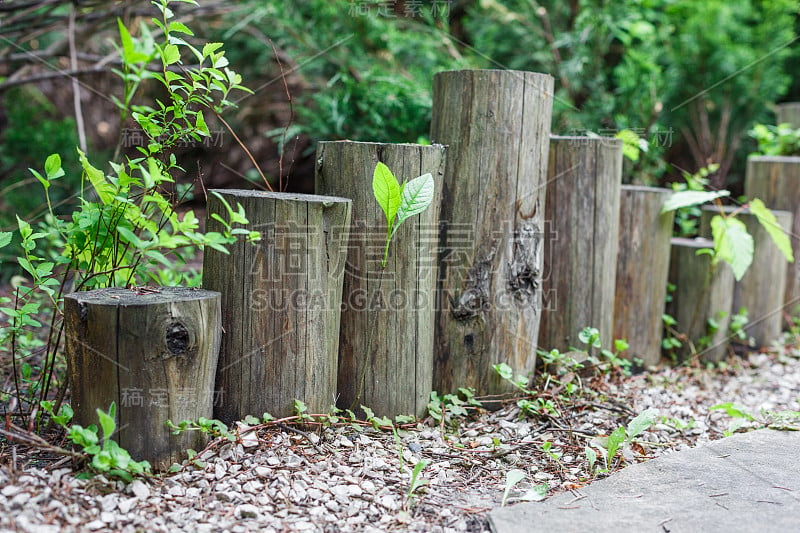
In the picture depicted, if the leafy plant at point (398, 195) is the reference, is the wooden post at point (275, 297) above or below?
below

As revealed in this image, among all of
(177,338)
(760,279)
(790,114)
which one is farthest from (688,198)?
(177,338)

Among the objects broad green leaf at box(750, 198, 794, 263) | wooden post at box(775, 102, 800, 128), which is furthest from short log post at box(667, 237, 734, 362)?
wooden post at box(775, 102, 800, 128)

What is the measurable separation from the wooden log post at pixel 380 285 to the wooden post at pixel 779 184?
245cm

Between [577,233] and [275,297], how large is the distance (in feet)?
4.84

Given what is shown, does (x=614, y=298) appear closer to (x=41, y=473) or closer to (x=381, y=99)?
(x=381, y=99)

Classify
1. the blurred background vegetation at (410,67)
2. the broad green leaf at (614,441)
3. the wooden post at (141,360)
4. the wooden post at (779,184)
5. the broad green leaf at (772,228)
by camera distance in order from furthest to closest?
the blurred background vegetation at (410,67) < the wooden post at (779,184) < the broad green leaf at (772,228) < the broad green leaf at (614,441) < the wooden post at (141,360)

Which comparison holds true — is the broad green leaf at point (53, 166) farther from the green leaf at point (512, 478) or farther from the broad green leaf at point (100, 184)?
the green leaf at point (512, 478)

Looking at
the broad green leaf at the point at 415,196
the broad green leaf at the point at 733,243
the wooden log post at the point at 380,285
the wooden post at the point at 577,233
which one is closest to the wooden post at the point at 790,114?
the broad green leaf at the point at 733,243

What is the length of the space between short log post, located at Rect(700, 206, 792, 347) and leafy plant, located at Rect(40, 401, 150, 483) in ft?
10.5

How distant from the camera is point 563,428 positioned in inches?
104

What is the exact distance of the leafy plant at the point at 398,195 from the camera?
2246mm

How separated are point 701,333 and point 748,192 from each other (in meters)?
1.04

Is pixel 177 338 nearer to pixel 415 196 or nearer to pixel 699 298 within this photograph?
pixel 415 196

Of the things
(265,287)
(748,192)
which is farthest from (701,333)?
(265,287)
